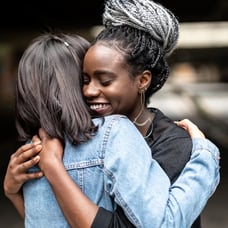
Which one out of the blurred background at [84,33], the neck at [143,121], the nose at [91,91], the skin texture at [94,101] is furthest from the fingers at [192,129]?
the blurred background at [84,33]

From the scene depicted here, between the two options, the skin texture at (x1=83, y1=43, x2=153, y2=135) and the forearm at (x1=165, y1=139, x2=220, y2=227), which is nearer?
the forearm at (x1=165, y1=139, x2=220, y2=227)

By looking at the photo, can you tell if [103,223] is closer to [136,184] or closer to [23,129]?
[136,184]

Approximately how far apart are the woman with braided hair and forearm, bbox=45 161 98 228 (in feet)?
0.84

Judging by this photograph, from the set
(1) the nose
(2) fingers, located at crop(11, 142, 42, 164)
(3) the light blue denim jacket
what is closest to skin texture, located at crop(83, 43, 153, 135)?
(1) the nose

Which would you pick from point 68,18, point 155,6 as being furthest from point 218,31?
point 155,6

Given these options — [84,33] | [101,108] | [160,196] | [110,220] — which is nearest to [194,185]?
[160,196]

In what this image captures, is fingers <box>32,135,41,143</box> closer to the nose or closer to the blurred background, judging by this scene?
the nose

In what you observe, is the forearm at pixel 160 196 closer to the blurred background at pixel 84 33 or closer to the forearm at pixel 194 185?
the forearm at pixel 194 185

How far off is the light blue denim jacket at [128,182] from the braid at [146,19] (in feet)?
1.12

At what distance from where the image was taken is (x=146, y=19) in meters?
1.71

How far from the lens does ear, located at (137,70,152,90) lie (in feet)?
5.62

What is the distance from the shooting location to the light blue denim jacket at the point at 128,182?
4.80ft

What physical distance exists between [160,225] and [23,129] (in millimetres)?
562

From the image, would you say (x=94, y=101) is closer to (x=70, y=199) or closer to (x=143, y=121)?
(x=143, y=121)
